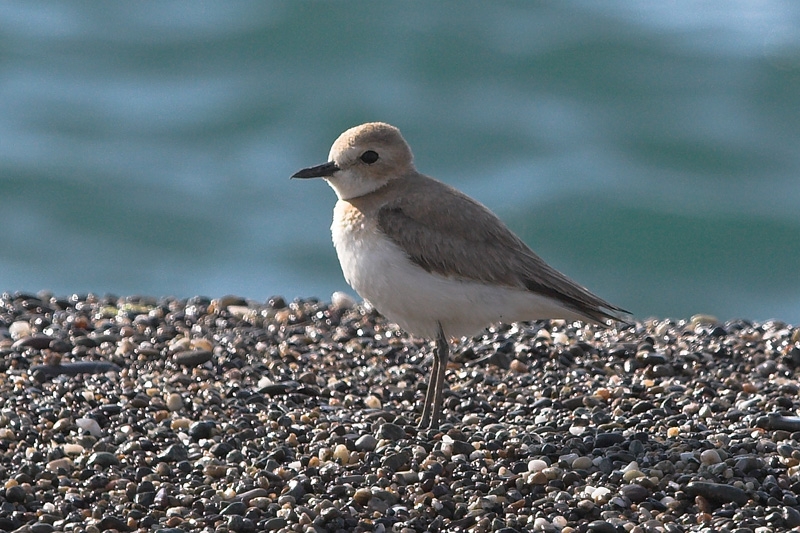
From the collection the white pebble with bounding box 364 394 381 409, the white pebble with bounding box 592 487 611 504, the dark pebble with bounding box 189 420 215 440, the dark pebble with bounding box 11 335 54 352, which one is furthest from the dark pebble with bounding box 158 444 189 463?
the white pebble with bounding box 592 487 611 504

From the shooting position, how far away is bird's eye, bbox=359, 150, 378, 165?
20.9 ft

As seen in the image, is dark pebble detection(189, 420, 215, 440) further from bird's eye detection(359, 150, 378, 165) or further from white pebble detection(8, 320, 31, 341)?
white pebble detection(8, 320, 31, 341)

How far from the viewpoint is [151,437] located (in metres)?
5.88

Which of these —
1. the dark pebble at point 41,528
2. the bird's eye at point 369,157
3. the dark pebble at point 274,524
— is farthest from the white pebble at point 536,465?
the dark pebble at point 41,528

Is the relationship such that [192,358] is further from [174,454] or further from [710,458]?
[710,458]

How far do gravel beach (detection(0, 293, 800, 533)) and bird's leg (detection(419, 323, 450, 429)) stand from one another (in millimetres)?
114

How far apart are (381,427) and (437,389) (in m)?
0.38

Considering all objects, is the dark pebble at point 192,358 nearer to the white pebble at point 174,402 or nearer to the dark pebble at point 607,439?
the white pebble at point 174,402

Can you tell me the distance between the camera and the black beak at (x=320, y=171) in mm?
6332

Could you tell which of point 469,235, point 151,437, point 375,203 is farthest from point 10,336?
point 469,235

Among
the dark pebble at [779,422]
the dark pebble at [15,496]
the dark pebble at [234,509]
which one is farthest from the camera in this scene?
the dark pebble at [779,422]

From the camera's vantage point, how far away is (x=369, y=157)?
638cm

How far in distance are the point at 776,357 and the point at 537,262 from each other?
1.98 metres

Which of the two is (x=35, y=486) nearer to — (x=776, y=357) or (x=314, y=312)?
(x=314, y=312)
